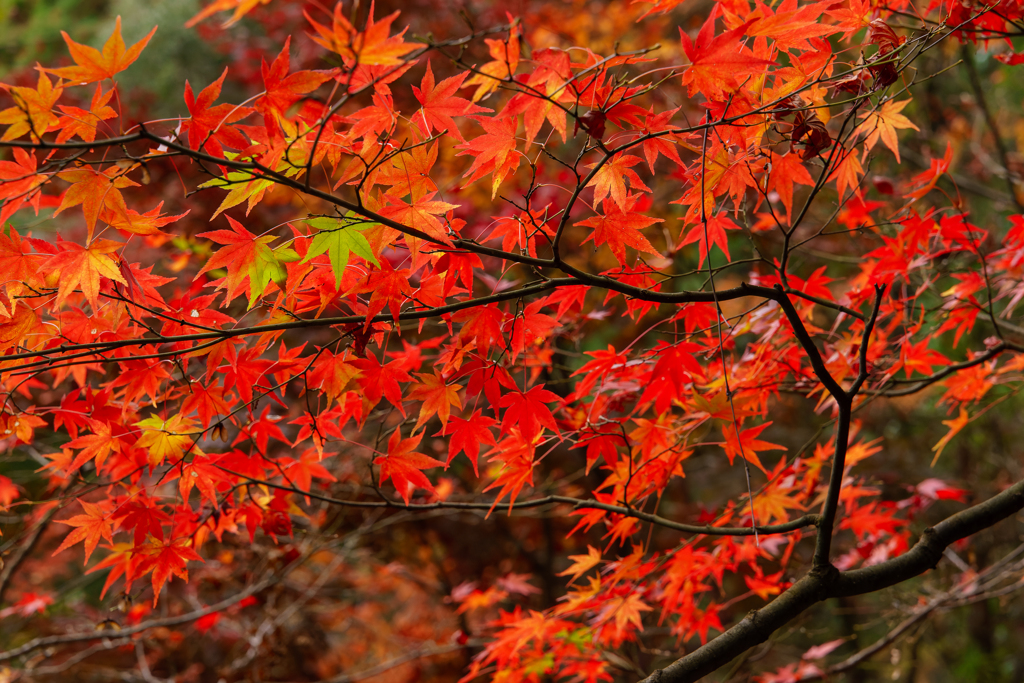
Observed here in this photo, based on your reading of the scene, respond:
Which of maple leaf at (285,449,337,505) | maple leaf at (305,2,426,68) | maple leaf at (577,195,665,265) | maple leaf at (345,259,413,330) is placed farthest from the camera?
maple leaf at (285,449,337,505)

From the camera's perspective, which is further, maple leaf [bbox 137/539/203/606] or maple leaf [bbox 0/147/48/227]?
maple leaf [bbox 137/539/203/606]

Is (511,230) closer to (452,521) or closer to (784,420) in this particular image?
(452,521)

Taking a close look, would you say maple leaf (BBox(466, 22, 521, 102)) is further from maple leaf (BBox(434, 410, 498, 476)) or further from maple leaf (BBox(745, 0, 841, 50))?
maple leaf (BBox(434, 410, 498, 476))

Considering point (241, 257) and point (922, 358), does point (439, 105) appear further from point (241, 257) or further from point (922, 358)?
point (922, 358)

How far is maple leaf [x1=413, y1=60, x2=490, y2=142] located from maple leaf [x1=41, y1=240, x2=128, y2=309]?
2.35ft

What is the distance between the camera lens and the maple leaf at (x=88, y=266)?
1.41 m

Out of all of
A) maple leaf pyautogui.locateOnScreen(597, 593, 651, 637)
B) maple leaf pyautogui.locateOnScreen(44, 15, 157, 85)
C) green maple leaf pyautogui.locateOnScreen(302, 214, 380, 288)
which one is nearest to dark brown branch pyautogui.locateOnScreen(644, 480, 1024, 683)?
maple leaf pyautogui.locateOnScreen(597, 593, 651, 637)

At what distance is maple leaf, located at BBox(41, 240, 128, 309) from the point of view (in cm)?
141

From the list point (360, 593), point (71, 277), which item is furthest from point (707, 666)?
point (360, 593)

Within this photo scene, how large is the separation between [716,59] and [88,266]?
1407 mm

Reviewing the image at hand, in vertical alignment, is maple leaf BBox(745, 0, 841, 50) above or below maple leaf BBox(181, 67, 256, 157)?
below

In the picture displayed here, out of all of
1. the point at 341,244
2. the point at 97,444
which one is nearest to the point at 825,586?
the point at 341,244

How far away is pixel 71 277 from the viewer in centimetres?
142

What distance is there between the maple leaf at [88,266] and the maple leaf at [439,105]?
2.35ft
